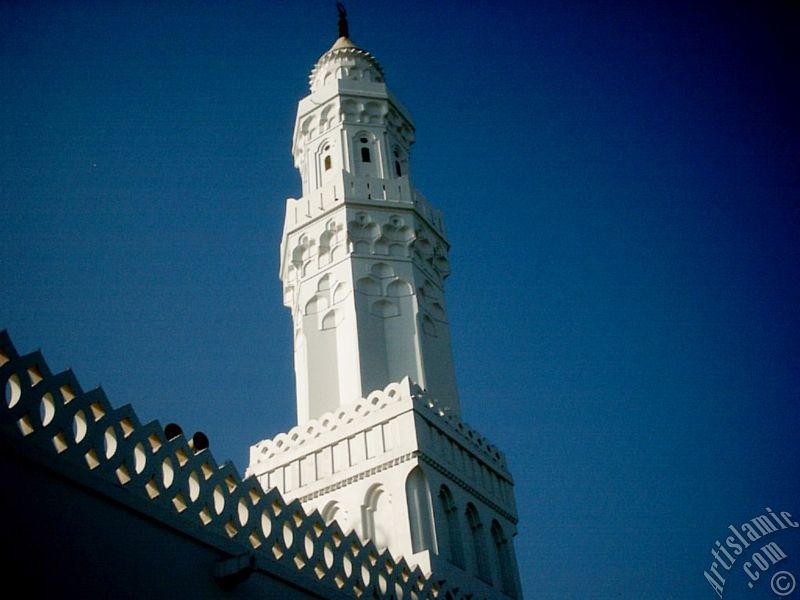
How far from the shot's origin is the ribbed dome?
86.1 ft

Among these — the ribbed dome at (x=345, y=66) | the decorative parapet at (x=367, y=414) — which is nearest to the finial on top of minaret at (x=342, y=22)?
the ribbed dome at (x=345, y=66)

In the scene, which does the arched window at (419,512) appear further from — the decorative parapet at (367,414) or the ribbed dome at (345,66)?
the ribbed dome at (345,66)

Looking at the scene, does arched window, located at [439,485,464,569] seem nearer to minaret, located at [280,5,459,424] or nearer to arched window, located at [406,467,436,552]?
arched window, located at [406,467,436,552]

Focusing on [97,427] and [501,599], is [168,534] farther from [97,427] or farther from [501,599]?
[501,599]

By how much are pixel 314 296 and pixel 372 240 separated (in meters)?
1.89

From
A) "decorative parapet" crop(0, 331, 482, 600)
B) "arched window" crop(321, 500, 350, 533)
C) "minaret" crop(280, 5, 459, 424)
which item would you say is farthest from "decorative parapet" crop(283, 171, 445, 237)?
"decorative parapet" crop(0, 331, 482, 600)

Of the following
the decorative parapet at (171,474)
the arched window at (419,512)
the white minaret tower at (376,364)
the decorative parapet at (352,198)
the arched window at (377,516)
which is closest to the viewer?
the decorative parapet at (171,474)

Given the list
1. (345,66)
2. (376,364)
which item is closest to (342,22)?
(345,66)

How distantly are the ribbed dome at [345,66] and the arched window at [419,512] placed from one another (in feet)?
43.7

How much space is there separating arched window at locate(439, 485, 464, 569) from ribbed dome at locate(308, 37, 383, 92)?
43.6 feet

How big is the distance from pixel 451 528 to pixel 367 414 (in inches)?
105

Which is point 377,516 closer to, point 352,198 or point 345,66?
point 352,198

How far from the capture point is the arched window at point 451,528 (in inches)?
667

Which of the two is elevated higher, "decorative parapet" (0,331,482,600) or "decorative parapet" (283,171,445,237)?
"decorative parapet" (283,171,445,237)
